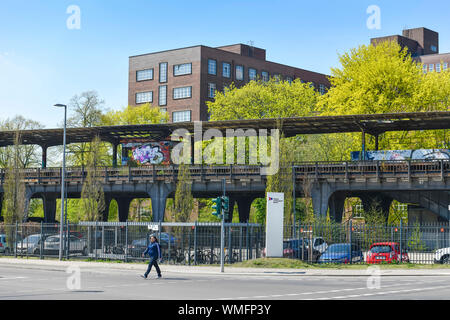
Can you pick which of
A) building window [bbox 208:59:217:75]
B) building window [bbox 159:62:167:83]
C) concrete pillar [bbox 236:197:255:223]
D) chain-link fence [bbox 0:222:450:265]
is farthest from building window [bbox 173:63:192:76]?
chain-link fence [bbox 0:222:450:265]

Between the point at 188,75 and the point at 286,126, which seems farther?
the point at 188,75

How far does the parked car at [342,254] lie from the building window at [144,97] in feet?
218

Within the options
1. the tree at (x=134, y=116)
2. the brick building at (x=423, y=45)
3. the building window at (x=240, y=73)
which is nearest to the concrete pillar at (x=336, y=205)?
the tree at (x=134, y=116)

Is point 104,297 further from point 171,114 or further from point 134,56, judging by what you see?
point 134,56

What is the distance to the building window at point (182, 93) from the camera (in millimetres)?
93625

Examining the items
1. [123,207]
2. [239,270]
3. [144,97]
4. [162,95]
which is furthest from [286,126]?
[144,97]

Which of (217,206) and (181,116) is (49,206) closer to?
(181,116)

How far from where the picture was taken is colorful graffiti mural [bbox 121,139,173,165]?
62719mm

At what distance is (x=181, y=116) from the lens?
3711 inches

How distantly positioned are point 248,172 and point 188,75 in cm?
4491

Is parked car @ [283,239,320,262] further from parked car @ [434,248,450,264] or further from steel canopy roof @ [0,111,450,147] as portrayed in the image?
steel canopy roof @ [0,111,450,147]

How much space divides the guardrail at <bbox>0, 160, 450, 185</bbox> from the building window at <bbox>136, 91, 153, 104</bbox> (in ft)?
127
